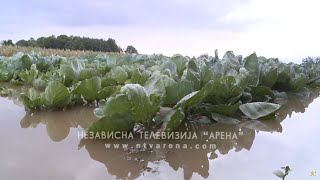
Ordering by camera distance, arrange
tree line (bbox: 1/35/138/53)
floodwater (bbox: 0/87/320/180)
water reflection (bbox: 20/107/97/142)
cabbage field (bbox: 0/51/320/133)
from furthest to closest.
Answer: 1. tree line (bbox: 1/35/138/53)
2. water reflection (bbox: 20/107/97/142)
3. cabbage field (bbox: 0/51/320/133)
4. floodwater (bbox: 0/87/320/180)

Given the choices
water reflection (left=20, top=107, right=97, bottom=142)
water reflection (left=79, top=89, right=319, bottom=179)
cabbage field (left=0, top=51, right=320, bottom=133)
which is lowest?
water reflection (left=20, top=107, right=97, bottom=142)

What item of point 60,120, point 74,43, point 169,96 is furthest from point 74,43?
point 169,96

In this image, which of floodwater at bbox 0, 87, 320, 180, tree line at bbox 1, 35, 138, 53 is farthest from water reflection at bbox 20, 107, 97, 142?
tree line at bbox 1, 35, 138, 53

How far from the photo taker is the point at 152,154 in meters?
0.99

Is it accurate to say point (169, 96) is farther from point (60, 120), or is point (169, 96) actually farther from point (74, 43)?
point (74, 43)

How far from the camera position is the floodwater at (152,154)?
33.5 inches

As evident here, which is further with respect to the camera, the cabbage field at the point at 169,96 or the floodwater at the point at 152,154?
the cabbage field at the point at 169,96

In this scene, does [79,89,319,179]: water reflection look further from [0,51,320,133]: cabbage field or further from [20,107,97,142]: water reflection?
[20,107,97,142]: water reflection

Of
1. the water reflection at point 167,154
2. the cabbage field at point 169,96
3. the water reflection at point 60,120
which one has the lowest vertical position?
the water reflection at point 60,120

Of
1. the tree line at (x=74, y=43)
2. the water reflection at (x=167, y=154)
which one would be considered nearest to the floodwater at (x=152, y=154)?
the water reflection at (x=167, y=154)

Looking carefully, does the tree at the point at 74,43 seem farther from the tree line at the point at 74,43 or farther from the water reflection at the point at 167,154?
the water reflection at the point at 167,154

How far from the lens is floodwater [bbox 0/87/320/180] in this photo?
85 cm

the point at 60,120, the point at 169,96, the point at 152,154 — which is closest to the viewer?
the point at 152,154

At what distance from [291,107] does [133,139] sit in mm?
1200
